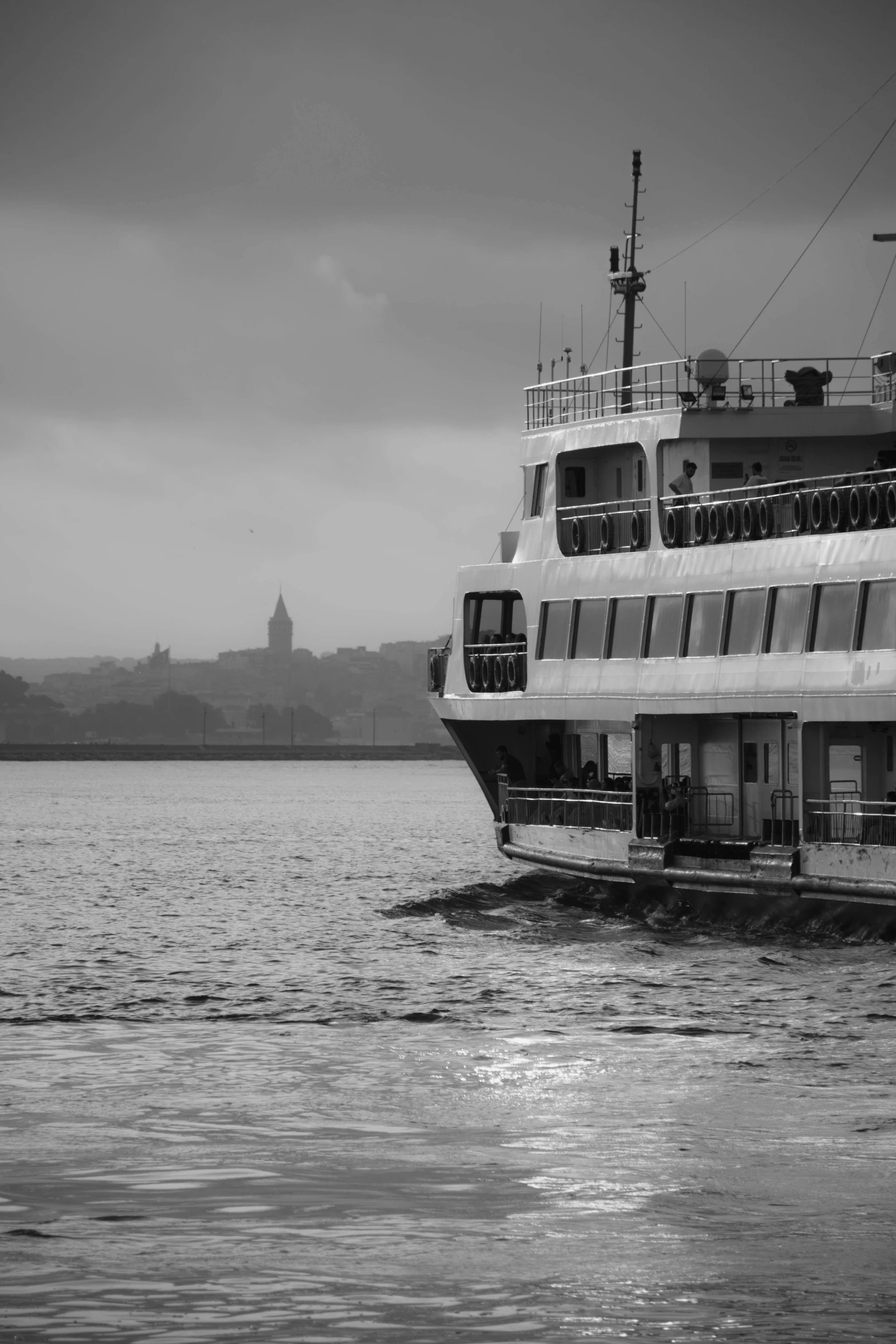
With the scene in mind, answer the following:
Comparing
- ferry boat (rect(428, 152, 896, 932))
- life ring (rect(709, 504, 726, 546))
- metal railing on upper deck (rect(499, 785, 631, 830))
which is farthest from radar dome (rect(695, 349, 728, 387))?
metal railing on upper deck (rect(499, 785, 631, 830))

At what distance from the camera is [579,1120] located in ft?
57.7

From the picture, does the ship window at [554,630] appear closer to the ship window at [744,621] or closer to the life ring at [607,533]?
the life ring at [607,533]

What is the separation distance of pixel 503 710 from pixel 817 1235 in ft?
86.7

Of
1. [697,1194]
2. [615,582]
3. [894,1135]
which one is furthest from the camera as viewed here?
[615,582]

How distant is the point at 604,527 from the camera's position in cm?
3631

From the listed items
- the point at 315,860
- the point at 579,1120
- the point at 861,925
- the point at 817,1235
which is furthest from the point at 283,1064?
the point at 315,860

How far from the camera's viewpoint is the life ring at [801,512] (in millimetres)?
30641

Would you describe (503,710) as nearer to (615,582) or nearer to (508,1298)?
(615,582)

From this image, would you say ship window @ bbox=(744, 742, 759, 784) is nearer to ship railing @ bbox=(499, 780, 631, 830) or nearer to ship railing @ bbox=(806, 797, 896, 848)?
ship railing @ bbox=(806, 797, 896, 848)

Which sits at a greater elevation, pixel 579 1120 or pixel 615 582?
pixel 615 582

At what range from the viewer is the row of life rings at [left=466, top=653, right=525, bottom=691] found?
38.8 m

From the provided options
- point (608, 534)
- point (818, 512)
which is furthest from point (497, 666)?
point (818, 512)

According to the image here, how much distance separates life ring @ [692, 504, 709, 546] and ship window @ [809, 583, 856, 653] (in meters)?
3.73

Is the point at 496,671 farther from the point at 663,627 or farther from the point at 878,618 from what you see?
the point at 878,618
